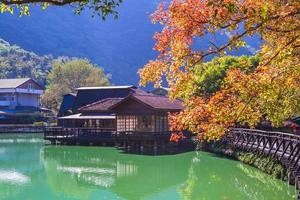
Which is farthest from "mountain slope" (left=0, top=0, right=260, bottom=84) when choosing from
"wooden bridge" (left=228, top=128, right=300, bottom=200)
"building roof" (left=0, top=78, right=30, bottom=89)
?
"wooden bridge" (left=228, top=128, right=300, bottom=200)

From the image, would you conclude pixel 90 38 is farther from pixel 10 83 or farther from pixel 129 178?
pixel 129 178

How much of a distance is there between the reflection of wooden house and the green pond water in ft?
7.76

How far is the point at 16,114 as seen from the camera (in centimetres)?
6072

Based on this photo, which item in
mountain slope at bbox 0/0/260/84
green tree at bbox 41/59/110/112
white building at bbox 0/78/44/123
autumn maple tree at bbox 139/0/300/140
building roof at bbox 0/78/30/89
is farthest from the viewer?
mountain slope at bbox 0/0/260/84

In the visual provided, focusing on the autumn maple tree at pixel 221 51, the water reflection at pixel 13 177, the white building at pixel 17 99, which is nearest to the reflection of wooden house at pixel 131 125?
the water reflection at pixel 13 177

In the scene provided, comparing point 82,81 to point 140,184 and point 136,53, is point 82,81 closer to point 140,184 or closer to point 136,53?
point 140,184

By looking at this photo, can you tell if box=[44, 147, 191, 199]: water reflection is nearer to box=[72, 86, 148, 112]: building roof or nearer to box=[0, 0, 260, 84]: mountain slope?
box=[72, 86, 148, 112]: building roof

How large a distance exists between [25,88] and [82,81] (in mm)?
8729

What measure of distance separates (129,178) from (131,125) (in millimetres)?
15167

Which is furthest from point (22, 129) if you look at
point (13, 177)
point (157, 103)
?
point (13, 177)

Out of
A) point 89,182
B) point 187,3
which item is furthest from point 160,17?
point 89,182

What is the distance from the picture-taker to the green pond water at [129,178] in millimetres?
17984

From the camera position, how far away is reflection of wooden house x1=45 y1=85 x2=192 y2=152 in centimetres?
3362

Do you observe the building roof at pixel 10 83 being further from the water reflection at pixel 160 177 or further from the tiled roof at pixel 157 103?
the water reflection at pixel 160 177
